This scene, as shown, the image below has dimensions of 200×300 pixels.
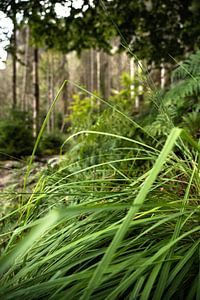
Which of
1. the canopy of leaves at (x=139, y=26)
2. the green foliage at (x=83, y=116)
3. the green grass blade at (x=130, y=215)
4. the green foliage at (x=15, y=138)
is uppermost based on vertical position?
the canopy of leaves at (x=139, y=26)

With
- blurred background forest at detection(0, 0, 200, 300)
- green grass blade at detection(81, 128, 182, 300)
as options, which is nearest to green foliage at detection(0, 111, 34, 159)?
blurred background forest at detection(0, 0, 200, 300)

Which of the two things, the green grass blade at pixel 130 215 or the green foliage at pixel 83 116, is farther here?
the green foliage at pixel 83 116

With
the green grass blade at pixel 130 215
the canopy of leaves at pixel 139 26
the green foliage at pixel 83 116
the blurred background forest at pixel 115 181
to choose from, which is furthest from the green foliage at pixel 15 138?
the green grass blade at pixel 130 215

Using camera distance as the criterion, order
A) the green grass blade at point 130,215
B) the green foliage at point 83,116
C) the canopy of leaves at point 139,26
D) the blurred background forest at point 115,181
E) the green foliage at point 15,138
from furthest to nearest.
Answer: the green foliage at point 15,138
the canopy of leaves at point 139,26
the green foliage at point 83,116
the blurred background forest at point 115,181
the green grass blade at point 130,215

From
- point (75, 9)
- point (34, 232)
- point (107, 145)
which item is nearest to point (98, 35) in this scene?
point (75, 9)

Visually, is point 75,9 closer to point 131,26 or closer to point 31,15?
point 31,15

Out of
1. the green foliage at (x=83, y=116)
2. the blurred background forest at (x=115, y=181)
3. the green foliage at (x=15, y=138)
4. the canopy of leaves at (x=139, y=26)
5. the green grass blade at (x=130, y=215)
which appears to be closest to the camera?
A: the green grass blade at (x=130, y=215)

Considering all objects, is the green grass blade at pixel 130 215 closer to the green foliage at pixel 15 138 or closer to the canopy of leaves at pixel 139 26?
the canopy of leaves at pixel 139 26

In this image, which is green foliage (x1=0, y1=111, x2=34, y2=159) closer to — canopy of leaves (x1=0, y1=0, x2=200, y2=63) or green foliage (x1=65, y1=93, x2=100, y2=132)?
green foliage (x1=65, y1=93, x2=100, y2=132)

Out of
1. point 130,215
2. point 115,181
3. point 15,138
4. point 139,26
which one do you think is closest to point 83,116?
point 139,26

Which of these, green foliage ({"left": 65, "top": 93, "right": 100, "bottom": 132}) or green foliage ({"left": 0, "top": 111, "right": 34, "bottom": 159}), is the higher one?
green foliage ({"left": 65, "top": 93, "right": 100, "bottom": 132})

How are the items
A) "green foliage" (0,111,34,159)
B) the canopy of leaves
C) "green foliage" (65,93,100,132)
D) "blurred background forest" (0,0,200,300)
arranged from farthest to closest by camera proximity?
"green foliage" (0,111,34,159) → the canopy of leaves → "green foliage" (65,93,100,132) → "blurred background forest" (0,0,200,300)

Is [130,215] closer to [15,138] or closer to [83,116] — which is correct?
[83,116]

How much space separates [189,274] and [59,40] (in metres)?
2.53
